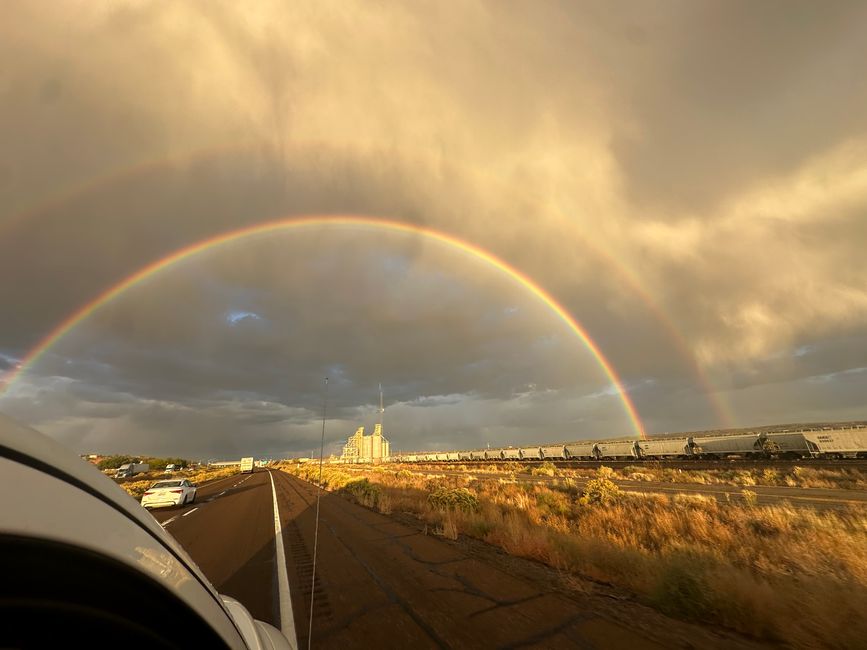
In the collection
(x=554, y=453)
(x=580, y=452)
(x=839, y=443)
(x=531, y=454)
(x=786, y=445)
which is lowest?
(x=839, y=443)

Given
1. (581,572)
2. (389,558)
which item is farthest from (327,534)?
(581,572)

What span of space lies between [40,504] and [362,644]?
5.39 m

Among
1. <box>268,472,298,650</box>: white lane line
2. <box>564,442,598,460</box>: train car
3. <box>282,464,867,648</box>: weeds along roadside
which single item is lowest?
<box>282,464,867,648</box>: weeds along roadside

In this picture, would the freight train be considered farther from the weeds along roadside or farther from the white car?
the white car

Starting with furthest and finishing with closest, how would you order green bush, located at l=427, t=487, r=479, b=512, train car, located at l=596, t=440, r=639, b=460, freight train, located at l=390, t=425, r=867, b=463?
train car, located at l=596, t=440, r=639, b=460 → freight train, located at l=390, t=425, r=867, b=463 → green bush, located at l=427, t=487, r=479, b=512

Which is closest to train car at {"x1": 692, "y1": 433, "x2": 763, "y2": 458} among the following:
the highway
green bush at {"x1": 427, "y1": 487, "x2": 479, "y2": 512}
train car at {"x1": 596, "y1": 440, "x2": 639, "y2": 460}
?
train car at {"x1": 596, "y1": 440, "x2": 639, "y2": 460}

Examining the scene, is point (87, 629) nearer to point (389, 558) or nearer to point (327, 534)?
point (389, 558)

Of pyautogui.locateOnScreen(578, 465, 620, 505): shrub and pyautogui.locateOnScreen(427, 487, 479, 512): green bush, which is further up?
pyautogui.locateOnScreen(427, 487, 479, 512): green bush

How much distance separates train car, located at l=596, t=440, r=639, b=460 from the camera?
2275 inches

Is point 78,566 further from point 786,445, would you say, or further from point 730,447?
point 730,447

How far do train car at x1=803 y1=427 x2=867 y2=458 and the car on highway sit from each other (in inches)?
2072

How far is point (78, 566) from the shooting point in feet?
3.20

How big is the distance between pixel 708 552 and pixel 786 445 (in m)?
45.5

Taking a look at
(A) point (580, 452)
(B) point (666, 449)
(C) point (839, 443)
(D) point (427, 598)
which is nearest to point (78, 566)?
(D) point (427, 598)
